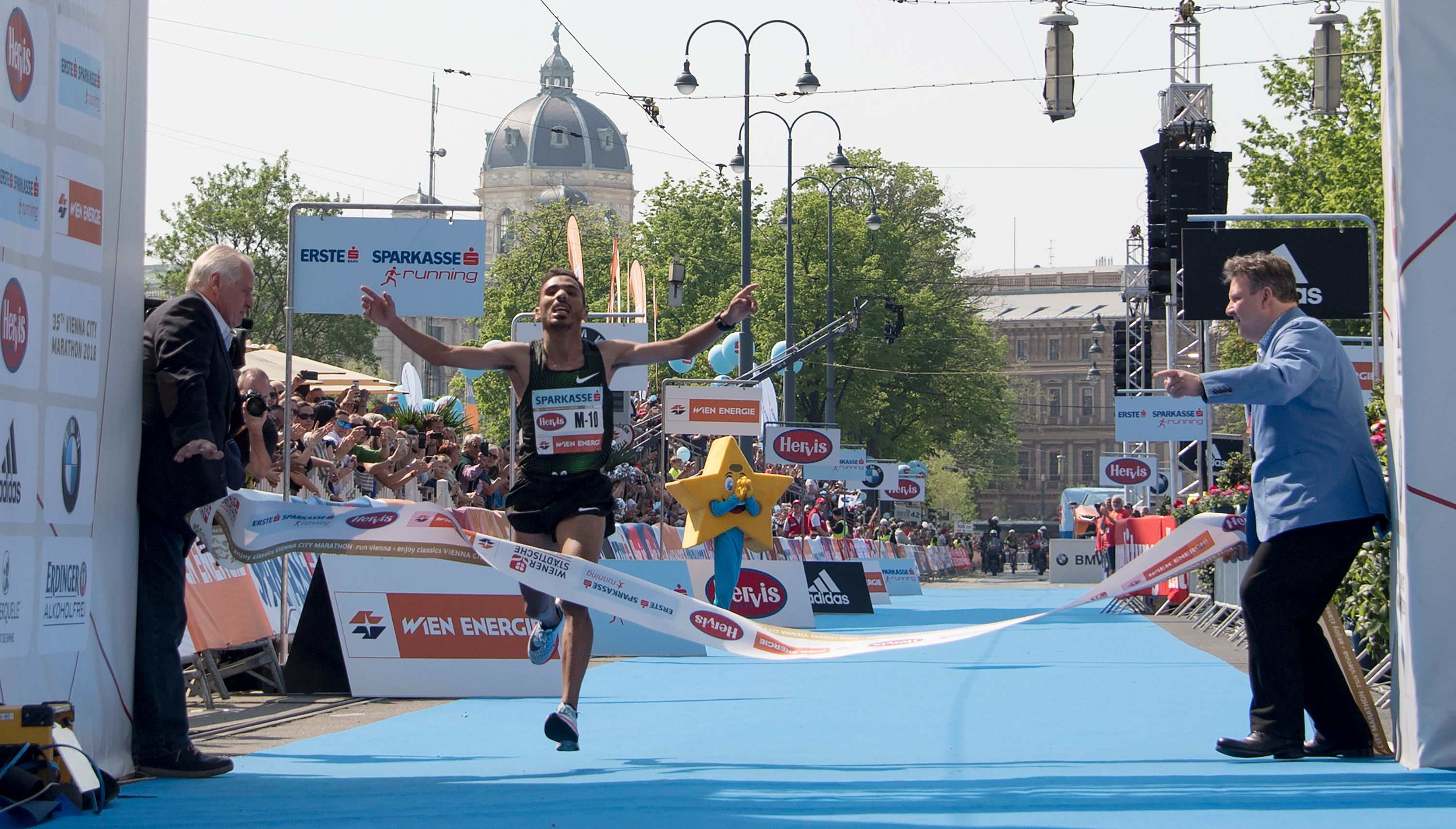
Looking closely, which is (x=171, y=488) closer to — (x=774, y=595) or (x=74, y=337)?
(x=74, y=337)

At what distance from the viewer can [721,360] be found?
3875 cm

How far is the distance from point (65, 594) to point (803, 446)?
2461cm

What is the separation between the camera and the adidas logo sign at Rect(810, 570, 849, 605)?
22094 millimetres

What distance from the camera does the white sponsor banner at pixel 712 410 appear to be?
2077 cm

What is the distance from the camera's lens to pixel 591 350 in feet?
22.5

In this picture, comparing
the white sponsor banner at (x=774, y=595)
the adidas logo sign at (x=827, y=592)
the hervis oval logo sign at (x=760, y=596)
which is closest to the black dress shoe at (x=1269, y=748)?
the white sponsor banner at (x=774, y=595)

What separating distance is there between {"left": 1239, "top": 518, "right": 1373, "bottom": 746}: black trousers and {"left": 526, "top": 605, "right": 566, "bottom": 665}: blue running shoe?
2.87 m

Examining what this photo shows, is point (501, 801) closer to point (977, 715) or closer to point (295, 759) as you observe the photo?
point (295, 759)

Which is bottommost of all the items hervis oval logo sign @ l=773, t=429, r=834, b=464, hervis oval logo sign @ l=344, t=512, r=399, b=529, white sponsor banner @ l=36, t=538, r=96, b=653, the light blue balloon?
white sponsor banner @ l=36, t=538, r=96, b=653

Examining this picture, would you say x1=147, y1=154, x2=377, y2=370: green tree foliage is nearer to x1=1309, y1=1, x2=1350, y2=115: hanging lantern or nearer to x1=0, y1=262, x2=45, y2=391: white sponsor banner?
x1=1309, y1=1, x2=1350, y2=115: hanging lantern

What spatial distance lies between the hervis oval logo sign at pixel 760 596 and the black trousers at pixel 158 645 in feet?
36.2

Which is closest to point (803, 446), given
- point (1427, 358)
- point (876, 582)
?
point (876, 582)

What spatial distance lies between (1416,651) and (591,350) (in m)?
3.42

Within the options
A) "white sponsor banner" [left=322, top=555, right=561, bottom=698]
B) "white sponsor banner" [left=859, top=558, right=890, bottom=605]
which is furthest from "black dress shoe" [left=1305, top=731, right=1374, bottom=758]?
"white sponsor banner" [left=859, top=558, right=890, bottom=605]
